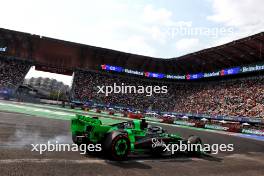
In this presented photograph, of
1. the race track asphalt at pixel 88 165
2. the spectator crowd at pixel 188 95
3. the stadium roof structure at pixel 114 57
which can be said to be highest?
the stadium roof structure at pixel 114 57

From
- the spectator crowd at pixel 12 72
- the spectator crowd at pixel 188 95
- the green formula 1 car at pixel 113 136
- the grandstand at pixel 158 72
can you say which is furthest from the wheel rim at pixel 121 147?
the spectator crowd at pixel 12 72

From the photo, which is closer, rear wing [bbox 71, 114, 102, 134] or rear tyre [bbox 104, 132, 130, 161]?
rear tyre [bbox 104, 132, 130, 161]

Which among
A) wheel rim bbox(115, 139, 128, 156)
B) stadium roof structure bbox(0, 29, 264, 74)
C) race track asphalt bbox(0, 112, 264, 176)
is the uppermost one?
stadium roof structure bbox(0, 29, 264, 74)

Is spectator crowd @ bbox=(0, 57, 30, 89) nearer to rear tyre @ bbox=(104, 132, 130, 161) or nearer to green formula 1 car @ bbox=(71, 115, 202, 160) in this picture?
green formula 1 car @ bbox=(71, 115, 202, 160)

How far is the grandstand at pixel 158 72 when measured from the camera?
153 feet

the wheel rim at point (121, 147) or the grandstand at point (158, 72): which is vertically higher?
the grandstand at point (158, 72)

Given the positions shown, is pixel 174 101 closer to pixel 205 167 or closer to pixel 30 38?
pixel 30 38

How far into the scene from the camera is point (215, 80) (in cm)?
5778

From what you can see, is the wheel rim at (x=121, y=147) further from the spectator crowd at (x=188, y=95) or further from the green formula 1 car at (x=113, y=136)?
the spectator crowd at (x=188, y=95)

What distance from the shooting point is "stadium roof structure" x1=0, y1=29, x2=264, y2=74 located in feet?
160

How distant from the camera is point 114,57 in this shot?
6259 centimetres

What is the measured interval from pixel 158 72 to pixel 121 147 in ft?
196

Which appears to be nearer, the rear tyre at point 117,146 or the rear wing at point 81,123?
the rear tyre at point 117,146

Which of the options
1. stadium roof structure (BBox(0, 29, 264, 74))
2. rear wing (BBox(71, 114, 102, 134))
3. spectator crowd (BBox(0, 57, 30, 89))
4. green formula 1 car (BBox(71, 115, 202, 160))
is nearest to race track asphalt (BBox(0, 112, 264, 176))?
green formula 1 car (BBox(71, 115, 202, 160))
